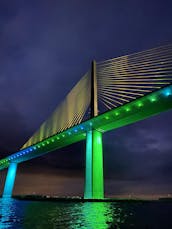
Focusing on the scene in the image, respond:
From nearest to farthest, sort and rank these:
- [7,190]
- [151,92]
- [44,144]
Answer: [151,92] → [44,144] → [7,190]

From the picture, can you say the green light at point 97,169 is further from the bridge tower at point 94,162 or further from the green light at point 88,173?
the green light at point 88,173

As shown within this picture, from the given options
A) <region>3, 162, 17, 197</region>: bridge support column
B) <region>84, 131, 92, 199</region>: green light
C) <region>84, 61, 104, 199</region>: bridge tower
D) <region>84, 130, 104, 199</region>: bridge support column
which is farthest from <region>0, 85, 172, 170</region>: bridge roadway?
<region>3, 162, 17, 197</region>: bridge support column

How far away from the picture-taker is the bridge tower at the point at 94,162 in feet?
64.8

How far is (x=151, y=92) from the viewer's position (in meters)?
17.1

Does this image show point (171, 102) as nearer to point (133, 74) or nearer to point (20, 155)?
point (133, 74)

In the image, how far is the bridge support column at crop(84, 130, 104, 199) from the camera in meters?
19.7

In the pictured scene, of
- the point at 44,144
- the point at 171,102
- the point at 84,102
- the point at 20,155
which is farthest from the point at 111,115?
the point at 20,155

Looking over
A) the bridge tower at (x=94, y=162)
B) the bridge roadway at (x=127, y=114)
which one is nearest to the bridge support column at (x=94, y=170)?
the bridge tower at (x=94, y=162)

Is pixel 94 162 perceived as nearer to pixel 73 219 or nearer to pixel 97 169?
pixel 97 169

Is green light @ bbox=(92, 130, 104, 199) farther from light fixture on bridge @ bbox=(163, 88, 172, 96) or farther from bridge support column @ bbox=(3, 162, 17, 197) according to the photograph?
bridge support column @ bbox=(3, 162, 17, 197)

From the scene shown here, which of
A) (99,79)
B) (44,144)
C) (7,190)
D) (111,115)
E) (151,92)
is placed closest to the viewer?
(151,92)

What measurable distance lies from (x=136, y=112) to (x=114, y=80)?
3.84m

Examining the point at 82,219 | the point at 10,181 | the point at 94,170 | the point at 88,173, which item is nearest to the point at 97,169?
the point at 94,170

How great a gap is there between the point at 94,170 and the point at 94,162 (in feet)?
2.52
